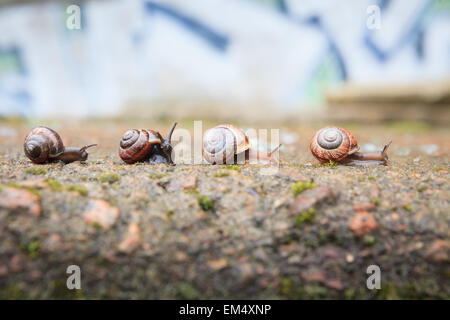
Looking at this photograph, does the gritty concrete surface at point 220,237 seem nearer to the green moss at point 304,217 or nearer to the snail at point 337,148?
the green moss at point 304,217

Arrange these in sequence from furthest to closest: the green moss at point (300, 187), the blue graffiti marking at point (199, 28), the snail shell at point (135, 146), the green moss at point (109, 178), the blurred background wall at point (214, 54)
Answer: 1. the blue graffiti marking at point (199, 28)
2. the blurred background wall at point (214, 54)
3. the snail shell at point (135, 146)
4. the green moss at point (109, 178)
5. the green moss at point (300, 187)

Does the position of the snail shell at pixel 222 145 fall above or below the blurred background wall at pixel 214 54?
below

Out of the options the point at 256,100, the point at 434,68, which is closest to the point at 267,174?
the point at 256,100

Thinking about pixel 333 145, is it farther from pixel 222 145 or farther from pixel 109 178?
pixel 109 178

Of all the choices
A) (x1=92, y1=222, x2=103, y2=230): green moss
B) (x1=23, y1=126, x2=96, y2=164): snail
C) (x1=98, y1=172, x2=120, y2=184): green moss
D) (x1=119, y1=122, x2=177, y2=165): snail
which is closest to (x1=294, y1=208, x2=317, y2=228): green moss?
(x1=92, y1=222, x2=103, y2=230): green moss
